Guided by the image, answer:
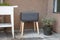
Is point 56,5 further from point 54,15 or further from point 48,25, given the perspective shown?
point 48,25

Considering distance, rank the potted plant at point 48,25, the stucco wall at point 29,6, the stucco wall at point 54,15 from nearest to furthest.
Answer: the potted plant at point 48,25 < the stucco wall at point 54,15 < the stucco wall at point 29,6

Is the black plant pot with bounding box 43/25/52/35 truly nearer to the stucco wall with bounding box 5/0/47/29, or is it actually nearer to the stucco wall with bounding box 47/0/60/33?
the stucco wall with bounding box 47/0/60/33

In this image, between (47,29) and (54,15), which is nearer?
(47,29)

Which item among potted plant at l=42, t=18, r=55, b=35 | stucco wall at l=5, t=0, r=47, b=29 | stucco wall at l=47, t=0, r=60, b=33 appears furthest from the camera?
stucco wall at l=5, t=0, r=47, b=29

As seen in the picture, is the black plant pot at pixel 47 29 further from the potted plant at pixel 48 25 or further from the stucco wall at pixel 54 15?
the stucco wall at pixel 54 15

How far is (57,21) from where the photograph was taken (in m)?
4.47

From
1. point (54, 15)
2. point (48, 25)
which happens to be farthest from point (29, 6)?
point (48, 25)

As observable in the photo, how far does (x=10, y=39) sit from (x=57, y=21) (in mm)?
1482

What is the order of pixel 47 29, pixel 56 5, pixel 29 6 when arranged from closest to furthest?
pixel 47 29 < pixel 56 5 < pixel 29 6

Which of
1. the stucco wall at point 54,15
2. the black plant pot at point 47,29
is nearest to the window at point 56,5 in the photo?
the stucco wall at point 54,15

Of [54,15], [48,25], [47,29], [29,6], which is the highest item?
[29,6]

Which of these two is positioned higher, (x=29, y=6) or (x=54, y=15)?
(x=29, y=6)

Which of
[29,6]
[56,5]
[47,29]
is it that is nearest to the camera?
[47,29]

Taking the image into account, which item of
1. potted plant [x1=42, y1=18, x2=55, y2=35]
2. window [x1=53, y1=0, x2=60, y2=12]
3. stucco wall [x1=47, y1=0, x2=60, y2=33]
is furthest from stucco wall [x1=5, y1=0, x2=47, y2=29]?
potted plant [x1=42, y1=18, x2=55, y2=35]
